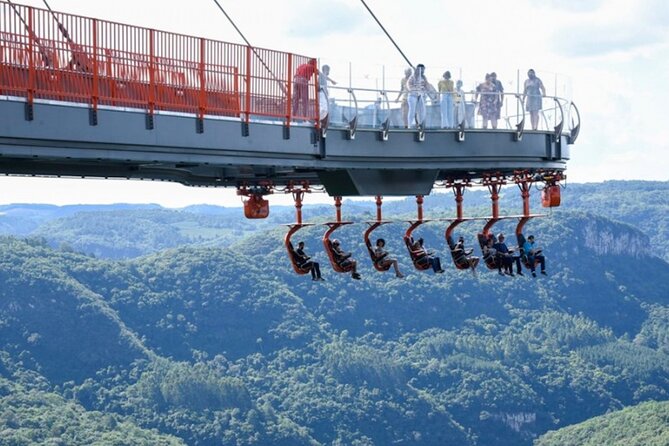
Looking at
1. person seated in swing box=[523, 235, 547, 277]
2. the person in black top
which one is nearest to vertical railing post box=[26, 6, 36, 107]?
the person in black top

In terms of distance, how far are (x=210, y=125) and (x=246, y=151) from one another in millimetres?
1780

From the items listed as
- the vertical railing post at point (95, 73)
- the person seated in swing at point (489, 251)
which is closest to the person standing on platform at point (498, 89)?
the person seated in swing at point (489, 251)

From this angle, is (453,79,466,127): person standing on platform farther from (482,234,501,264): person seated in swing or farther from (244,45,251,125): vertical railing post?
(244,45,251,125): vertical railing post

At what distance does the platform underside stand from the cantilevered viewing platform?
0.04m

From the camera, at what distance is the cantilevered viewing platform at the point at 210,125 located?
42250 millimetres

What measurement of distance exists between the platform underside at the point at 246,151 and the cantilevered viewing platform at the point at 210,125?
0.04 m

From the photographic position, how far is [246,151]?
4769cm

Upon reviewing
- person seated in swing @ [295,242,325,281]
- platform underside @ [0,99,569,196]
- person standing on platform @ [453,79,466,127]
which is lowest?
person seated in swing @ [295,242,325,281]

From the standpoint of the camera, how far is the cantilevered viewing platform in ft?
139

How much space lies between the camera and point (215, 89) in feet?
154

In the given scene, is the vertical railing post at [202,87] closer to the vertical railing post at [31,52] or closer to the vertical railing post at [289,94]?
the vertical railing post at [289,94]

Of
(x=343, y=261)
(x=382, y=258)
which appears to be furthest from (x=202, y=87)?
(x=382, y=258)

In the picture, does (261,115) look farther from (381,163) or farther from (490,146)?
(490,146)

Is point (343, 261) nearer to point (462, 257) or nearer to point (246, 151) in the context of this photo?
point (462, 257)
